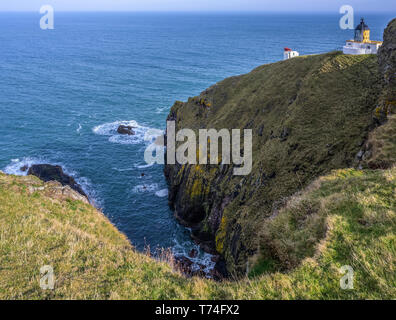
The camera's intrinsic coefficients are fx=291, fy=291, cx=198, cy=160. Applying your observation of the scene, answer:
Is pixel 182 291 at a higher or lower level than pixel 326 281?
lower

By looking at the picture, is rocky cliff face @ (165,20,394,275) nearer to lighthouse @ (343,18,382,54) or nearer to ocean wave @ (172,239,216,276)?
ocean wave @ (172,239,216,276)

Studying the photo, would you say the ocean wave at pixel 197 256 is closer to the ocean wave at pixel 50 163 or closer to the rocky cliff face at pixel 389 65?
the ocean wave at pixel 50 163

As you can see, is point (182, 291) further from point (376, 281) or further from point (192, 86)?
point (192, 86)

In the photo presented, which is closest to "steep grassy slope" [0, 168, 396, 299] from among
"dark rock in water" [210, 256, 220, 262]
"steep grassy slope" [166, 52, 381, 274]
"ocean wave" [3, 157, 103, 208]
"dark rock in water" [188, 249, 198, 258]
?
"steep grassy slope" [166, 52, 381, 274]

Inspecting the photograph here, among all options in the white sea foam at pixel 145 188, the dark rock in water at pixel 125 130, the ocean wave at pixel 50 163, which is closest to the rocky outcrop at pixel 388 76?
the white sea foam at pixel 145 188

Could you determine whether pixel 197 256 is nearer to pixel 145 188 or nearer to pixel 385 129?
pixel 145 188

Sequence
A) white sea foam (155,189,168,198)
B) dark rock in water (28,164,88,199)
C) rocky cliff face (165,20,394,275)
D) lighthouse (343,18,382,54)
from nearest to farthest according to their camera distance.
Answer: rocky cliff face (165,20,394,275)
lighthouse (343,18,382,54)
dark rock in water (28,164,88,199)
white sea foam (155,189,168,198)
